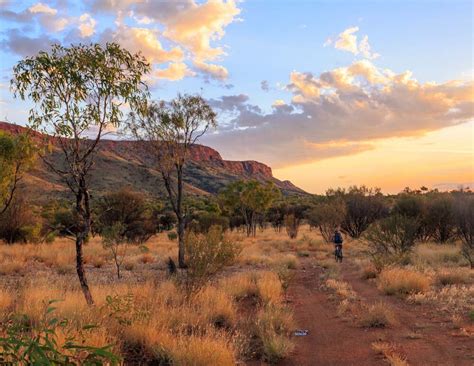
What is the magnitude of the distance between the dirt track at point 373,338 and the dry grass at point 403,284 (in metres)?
0.56

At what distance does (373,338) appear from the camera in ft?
27.7

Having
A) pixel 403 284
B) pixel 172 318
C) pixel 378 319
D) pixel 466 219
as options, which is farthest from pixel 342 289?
pixel 466 219

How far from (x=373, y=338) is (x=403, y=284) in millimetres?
5207

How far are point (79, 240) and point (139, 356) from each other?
290 cm

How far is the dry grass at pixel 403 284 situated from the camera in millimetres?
12898

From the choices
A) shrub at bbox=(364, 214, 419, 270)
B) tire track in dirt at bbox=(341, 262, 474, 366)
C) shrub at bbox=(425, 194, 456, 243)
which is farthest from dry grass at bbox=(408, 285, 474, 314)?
shrub at bbox=(425, 194, 456, 243)

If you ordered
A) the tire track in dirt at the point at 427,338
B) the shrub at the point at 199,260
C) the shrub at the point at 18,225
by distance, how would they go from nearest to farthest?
the tire track in dirt at the point at 427,338
the shrub at the point at 199,260
the shrub at the point at 18,225

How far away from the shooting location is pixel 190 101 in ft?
60.7

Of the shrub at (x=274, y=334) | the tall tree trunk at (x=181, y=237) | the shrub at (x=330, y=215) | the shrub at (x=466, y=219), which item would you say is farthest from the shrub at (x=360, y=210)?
the shrub at (x=274, y=334)

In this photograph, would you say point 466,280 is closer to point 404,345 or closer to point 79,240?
point 404,345

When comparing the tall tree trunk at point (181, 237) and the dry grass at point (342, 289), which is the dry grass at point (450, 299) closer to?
the dry grass at point (342, 289)

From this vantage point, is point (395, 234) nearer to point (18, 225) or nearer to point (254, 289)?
point (254, 289)

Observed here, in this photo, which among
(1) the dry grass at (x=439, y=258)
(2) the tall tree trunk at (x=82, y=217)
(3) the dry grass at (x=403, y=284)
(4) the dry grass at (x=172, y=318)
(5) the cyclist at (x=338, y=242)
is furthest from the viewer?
(5) the cyclist at (x=338, y=242)

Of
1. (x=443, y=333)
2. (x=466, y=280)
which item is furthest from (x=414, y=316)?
(x=466, y=280)
